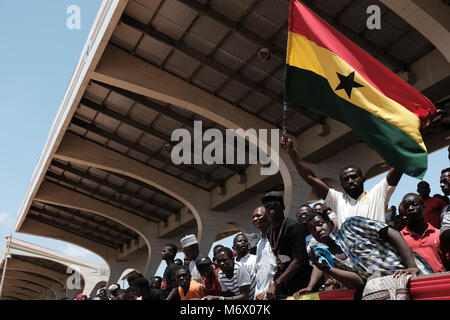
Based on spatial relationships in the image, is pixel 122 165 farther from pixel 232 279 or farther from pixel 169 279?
pixel 232 279

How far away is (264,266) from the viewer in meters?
4.25

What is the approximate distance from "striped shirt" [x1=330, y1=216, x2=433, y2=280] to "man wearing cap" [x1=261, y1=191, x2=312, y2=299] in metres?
0.86

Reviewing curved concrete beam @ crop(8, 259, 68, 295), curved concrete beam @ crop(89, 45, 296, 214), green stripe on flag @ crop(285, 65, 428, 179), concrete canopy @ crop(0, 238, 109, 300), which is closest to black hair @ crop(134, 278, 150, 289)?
green stripe on flag @ crop(285, 65, 428, 179)

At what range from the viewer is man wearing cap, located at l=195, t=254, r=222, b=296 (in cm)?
498

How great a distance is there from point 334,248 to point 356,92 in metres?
1.36

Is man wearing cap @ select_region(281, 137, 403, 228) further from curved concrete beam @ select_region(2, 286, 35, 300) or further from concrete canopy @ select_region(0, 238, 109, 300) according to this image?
curved concrete beam @ select_region(2, 286, 35, 300)

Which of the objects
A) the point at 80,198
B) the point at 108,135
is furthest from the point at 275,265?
the point at 80,198

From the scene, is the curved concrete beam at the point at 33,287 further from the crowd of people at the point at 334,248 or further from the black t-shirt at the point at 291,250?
the black t-shirt at the point at 291,250

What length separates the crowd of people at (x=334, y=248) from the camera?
9.50 feet

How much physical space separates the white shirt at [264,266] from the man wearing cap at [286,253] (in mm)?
94

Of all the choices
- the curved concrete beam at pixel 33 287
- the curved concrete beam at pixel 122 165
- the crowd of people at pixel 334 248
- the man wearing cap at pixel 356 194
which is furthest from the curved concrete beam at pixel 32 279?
the man wearing cap at pixel 356 194

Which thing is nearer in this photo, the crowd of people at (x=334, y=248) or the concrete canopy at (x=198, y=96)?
the crowd of people at (x=334, y=248)

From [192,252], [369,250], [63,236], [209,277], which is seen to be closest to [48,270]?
[63,236]
